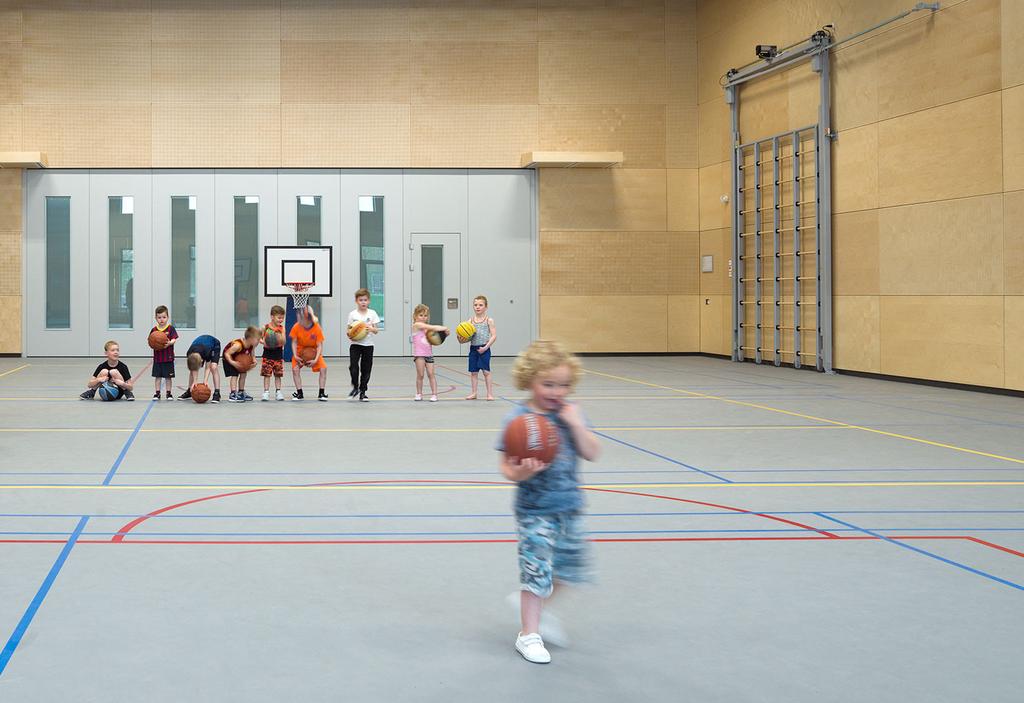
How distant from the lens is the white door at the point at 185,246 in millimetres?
25359

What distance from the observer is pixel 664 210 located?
26359 millimetres

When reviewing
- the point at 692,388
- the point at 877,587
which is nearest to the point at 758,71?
the point at 692,388

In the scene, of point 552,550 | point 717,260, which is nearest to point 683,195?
point 717,260

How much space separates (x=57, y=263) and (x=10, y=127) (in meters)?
3.22

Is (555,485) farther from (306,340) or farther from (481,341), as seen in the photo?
(306,340)

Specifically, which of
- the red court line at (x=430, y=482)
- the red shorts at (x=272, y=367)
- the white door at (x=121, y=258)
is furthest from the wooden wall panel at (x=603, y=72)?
the red court line at (x=430, y=482)

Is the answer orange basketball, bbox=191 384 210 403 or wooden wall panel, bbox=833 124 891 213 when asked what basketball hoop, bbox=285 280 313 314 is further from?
wooden wall panel, bbox=833 124 891 213

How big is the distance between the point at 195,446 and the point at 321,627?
19.7ft

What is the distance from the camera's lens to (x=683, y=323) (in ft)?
87.5

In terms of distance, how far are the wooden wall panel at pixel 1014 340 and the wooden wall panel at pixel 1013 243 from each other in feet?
0.52

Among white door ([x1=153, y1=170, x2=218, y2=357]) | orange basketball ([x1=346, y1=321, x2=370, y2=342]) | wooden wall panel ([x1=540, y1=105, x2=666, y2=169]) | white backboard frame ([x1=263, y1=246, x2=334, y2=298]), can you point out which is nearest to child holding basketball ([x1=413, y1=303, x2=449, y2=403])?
orange basketball ([x1=346, y1=321, x2=370, y2=342])

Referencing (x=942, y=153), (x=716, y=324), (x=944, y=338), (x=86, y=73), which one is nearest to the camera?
(x=942, y=153)

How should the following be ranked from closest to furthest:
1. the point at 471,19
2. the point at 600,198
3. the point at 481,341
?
the point at 481,341, the point at 471,19, the point at 600,198

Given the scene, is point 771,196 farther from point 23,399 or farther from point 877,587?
point 877,587
